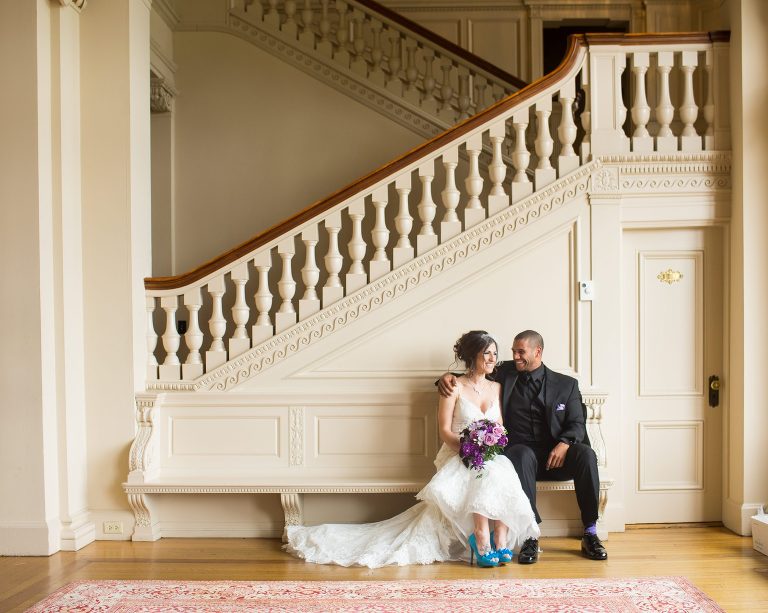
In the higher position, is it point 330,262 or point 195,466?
point 330,262

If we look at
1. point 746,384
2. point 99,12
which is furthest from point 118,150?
point 746,384

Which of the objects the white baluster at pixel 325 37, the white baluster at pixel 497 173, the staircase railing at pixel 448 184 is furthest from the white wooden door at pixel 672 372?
the white baluster at pixel 325 37

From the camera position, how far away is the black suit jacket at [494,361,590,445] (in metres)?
5.27

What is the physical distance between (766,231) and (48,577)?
5.17 m

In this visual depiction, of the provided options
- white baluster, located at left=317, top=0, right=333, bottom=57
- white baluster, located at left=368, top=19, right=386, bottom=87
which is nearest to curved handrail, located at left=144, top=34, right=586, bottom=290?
white baluster, located at left=368, top=19, right=386, bottom=87

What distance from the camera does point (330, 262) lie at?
5684 mm

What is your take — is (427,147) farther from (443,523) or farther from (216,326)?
(443,523)

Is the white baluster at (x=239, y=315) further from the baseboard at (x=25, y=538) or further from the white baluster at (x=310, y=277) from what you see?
the baseboard at (x=25, y=538)

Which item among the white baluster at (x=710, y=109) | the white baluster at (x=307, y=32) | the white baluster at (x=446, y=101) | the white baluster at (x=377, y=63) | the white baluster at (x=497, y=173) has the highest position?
the white baluster at (x=307, y=32)

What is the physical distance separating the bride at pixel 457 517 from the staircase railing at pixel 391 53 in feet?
10.5

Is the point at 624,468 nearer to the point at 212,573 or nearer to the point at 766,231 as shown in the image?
the point at 766,231

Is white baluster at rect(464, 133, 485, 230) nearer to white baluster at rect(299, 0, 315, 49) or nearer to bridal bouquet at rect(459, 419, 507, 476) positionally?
bridal bouquet at rect(459, 419, 507, 476)

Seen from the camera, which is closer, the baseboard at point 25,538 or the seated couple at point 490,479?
the seated couple at point 490,479

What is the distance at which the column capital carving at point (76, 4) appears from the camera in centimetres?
532
